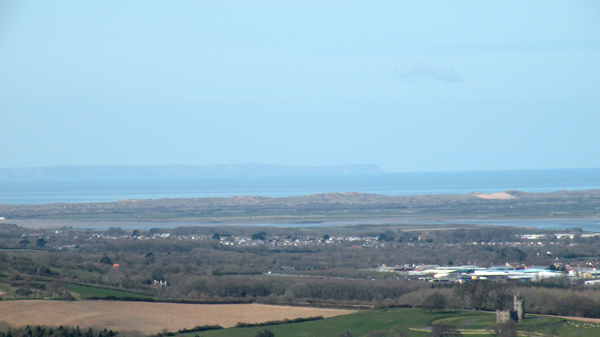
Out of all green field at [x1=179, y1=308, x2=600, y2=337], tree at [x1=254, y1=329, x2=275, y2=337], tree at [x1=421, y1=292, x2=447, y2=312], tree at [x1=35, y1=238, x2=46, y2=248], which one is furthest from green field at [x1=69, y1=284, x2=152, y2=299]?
tree at [x1=35, y1=238, x2=46, y2=248]

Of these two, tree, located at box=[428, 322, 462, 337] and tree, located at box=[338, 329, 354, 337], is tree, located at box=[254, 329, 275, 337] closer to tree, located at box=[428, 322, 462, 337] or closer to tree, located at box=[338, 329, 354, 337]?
tree, located at box=[338, 329, 354, 337]

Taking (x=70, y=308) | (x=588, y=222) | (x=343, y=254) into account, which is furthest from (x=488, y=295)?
(x=588, y=222)

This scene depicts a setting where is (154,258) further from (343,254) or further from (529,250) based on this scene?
(529,250)

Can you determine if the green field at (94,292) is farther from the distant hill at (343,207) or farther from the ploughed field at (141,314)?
the distant hill at (343,207)

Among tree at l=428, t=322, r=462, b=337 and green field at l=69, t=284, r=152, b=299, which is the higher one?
tree at l=428, t=322, r=462, b=337

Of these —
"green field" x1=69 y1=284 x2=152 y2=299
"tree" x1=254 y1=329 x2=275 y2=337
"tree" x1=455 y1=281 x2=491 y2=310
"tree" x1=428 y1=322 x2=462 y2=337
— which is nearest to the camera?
"tree" x1=428 y1=322 x2=462 y2=337

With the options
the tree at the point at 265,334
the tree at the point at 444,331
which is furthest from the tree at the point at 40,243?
the tree at the point at 444,331

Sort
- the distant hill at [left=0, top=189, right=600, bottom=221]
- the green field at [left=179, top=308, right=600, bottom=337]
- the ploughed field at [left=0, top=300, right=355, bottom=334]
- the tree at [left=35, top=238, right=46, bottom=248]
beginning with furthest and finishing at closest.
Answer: the distant hill at [left=0, top=189, right=600, bottom=221] < the tree at [left=35, top=238, right=46, bottom=248] < the ploughed field at [left=0, top=300, right=355, bottom=334] < the green field at [left=179, top=308, right=600, bottom=337]

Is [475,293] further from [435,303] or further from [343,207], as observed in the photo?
[343,207]
